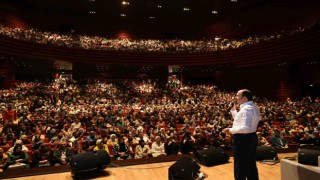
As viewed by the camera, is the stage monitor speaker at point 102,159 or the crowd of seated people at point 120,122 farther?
the crowd of seated people at point 120,122

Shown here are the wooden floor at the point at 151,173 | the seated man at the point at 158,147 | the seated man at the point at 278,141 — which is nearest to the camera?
the wooden floor at the point at 151,173

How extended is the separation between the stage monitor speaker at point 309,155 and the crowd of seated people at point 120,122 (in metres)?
2.03

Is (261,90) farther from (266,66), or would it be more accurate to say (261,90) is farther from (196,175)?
(196,175)

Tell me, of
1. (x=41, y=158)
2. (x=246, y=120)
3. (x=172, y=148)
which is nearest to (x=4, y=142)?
(x=41, y=158)

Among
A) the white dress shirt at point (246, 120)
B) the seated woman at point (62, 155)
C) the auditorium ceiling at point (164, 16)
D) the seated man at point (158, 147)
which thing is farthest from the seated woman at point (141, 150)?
the auditorium ceiling at point (164, 16)

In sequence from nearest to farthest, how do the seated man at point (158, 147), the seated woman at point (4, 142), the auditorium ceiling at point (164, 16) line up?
the seated man at point (158, 147), the seated woman at point (4, 142), the auditorium ceiling at point (164, 16)

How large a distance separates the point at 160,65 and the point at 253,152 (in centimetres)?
1529

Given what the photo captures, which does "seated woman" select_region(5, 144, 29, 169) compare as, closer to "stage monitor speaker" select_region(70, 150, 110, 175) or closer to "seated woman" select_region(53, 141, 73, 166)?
"seated woman" select_region(53, 141, 73, 166)

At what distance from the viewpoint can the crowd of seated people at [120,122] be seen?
19.6 ft

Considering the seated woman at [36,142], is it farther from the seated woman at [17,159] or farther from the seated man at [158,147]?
the seated man at [158,147]

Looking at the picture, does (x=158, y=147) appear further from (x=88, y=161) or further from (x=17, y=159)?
(x=17, y=159)

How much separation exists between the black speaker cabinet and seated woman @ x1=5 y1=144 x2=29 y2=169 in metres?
3.24

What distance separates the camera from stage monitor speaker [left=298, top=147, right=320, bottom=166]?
3.73 metres

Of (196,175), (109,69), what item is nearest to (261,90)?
(109,69)
